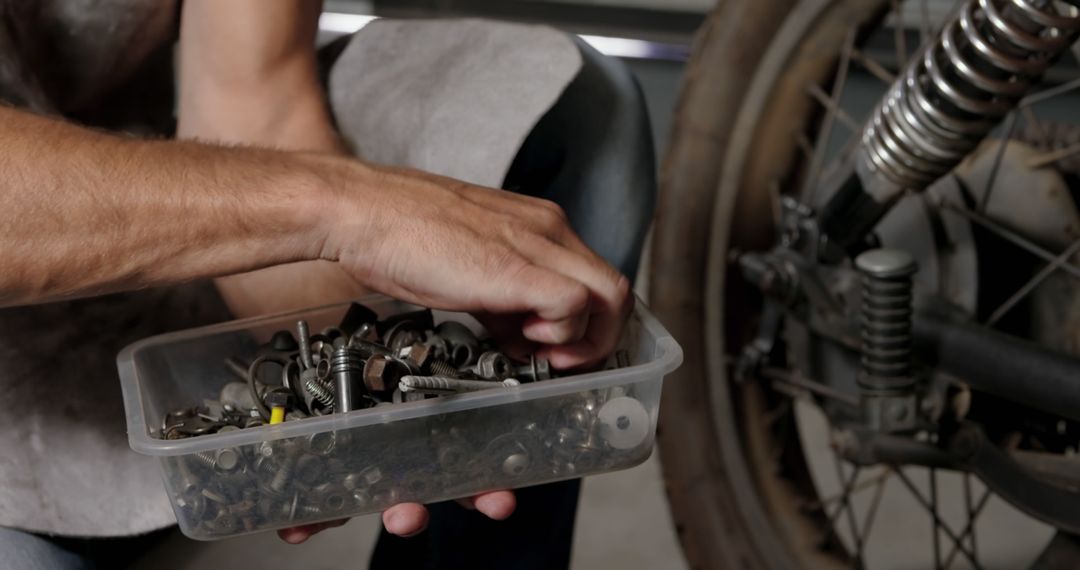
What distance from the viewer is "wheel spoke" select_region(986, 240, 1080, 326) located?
2.60ft

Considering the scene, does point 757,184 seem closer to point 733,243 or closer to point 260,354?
point 733,243

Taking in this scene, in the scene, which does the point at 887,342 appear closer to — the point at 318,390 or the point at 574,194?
the point at 574,194

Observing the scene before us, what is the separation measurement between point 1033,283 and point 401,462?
0.47 m

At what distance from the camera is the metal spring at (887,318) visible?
2.47 ft

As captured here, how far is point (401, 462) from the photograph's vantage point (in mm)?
584

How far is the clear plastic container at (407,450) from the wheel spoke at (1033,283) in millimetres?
330

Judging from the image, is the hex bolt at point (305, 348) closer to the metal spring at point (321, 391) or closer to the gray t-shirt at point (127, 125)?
the metal spring at point (321, 391)

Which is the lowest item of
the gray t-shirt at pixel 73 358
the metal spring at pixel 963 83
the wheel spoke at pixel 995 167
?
the gray t-shirt at pixel 73 358

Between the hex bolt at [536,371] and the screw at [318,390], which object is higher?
the hex bolt at [536,371]

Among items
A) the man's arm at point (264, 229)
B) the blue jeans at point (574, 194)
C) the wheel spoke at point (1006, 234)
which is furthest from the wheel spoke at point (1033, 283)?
the man's arm at point (264, 229)

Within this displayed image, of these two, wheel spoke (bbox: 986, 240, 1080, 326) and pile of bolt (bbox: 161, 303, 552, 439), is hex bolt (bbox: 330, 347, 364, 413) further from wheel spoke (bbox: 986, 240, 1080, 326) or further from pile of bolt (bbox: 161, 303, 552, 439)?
wheel spoke (bbox: 986, 240, 1080, 326)

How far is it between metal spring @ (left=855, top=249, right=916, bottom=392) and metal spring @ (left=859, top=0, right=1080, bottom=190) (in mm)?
Result: 55

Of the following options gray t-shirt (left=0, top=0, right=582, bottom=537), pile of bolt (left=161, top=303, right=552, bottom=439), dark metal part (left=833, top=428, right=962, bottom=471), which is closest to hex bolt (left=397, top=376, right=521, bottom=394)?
pile of bolt (left=161, top=303, right=552, bottom=439)

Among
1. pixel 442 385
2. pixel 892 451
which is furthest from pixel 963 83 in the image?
pixel 442 385
